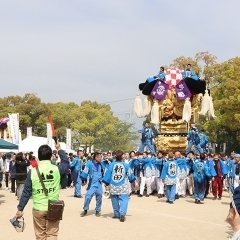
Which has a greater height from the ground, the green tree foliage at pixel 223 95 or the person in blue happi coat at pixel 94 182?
the green tree foliage at pixel 223 95

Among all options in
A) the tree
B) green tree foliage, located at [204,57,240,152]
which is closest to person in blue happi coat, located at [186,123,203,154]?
green tree foliage, located at [204,57,240,152]

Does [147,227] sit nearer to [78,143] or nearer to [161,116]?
[161,116]

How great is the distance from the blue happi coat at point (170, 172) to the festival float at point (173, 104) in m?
4.55

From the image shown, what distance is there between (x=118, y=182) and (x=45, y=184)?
191 inches

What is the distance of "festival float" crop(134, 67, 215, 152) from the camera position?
18.5 metres

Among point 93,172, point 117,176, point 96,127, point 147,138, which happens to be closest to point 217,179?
point 147,138

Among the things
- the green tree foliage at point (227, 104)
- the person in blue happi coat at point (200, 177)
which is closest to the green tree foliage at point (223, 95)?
the green tree foliage at point (227, 104)

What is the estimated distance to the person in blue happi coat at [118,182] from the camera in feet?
33.9

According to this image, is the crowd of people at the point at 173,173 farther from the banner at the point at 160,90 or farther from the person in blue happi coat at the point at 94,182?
the banner at the point at 160,90

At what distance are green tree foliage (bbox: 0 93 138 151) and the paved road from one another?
118 feet

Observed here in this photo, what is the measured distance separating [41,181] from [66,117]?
156 feet

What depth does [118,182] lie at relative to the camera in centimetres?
1040

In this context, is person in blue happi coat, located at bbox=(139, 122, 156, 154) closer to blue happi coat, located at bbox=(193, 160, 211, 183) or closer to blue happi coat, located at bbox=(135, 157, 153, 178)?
blue happi coat, located at bbox=(135, 157, 153, 178)

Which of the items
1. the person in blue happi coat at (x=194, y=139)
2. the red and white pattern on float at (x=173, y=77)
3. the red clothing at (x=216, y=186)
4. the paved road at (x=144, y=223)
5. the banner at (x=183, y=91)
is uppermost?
the red and white pattern on float at (x=173, y=77)
